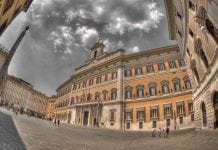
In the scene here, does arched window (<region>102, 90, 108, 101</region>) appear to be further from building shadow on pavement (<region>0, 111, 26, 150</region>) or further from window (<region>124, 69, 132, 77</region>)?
building shadow on pavement (<region>0, 111, 26, 150</region>)

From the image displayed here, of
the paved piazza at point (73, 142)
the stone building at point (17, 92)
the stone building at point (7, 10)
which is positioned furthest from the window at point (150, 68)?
the stone building at point (17, 92)

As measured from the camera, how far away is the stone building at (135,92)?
30.3 meters

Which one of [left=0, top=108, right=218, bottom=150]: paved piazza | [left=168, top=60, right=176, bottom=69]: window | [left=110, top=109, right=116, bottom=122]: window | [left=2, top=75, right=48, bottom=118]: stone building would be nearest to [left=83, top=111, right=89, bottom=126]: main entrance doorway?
[left=110, top=109, right=116, bottom=122]: window

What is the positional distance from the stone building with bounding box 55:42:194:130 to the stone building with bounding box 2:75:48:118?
28924 millimetres

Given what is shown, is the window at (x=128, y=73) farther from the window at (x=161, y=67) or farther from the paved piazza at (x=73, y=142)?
the paved piazza at (x=73, y=142)

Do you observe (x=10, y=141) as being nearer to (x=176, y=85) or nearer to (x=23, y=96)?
(x=176, y=85)

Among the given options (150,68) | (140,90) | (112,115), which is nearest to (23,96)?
(112,115)

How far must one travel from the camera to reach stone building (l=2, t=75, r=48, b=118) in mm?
66938

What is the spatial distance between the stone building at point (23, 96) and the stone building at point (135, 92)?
1139 inches

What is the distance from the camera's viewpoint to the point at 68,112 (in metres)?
46.7

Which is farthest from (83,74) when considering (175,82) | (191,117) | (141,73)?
(191,117)

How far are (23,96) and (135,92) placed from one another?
185 ft

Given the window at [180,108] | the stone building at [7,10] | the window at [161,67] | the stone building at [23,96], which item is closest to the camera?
the stone building at [7,10]

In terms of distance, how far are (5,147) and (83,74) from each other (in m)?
39.8
